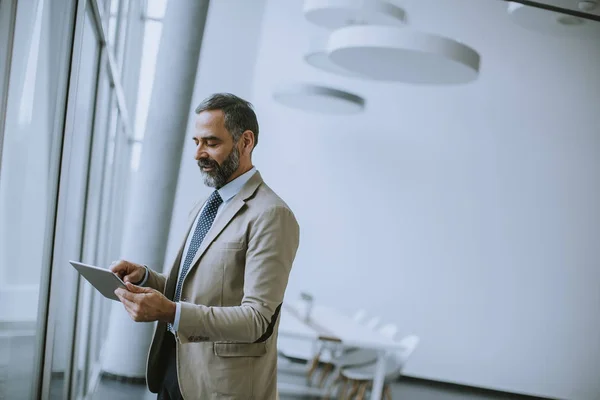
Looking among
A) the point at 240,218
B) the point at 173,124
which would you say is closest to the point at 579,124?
the point at 173,124

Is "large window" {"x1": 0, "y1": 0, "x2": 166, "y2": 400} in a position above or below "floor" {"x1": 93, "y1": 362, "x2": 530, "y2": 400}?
above

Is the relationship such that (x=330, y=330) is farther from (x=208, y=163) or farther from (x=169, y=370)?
(x=208, y=163)

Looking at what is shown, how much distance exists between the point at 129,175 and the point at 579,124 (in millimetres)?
6009

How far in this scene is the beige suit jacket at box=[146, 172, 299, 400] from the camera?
7.70 ft

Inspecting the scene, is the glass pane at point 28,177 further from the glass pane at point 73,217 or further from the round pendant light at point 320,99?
the round pendant light at point 320,99

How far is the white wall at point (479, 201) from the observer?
33.7ft

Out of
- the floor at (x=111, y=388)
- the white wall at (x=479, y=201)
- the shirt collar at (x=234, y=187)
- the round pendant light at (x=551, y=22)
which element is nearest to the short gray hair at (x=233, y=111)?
the shirt collar at (x=234, y=187)

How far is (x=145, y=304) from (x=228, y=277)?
34 cm

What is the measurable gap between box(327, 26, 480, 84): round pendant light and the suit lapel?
342 cm

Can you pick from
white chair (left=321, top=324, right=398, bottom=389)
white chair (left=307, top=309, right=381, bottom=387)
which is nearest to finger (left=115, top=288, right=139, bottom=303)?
white chair (left=321, top=324, right=398, bottom=389)

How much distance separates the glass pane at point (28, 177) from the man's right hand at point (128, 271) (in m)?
0.29

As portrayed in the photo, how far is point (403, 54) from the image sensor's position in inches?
232

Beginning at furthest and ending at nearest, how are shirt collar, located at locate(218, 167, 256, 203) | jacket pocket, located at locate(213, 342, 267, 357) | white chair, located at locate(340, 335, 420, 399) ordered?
white chair, located at locate(340, 335, 420, 399), shirt collar, located at locate(218, 167, 256, 203), jacket pocket, located at locate(213, 342, 267, 357)

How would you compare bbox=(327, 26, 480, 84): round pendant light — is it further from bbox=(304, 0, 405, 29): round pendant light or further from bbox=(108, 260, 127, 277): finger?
bbox=(108, 260, 127, 277): finger
